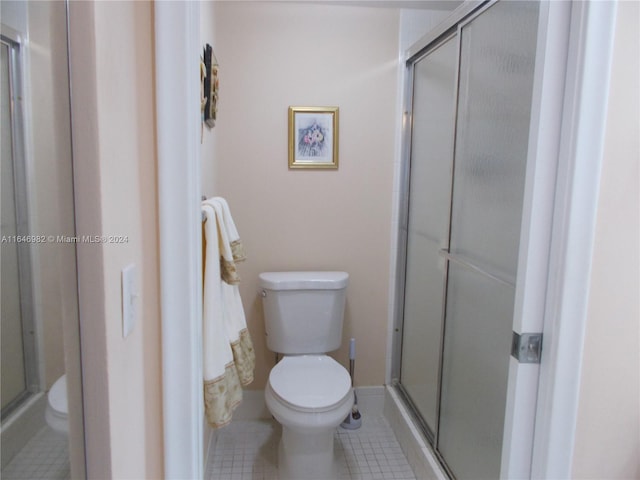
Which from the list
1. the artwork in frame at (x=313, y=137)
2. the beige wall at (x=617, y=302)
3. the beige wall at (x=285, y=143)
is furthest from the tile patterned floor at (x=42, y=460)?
the artwork in frame at (x=313, y=137)

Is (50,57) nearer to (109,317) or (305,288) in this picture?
(109,317)

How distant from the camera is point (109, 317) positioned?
1.94ft

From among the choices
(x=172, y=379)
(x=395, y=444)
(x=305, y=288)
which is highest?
(x=172, y=379)

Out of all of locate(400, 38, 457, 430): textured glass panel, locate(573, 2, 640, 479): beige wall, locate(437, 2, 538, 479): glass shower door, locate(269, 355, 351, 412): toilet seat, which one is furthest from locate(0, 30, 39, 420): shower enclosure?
locate(400, 38, 457, 430): textured glass panel

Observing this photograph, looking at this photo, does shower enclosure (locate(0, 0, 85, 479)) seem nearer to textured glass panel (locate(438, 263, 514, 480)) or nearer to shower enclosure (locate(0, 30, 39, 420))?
shower enclosure (locate(0, 30, 39, 420))

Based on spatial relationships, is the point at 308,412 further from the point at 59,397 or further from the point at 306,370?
the point at 59,397

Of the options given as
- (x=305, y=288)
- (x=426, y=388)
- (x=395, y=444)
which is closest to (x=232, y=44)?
(x=305, y=288)

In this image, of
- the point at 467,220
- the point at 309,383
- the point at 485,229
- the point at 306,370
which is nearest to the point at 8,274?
the point at 485,229

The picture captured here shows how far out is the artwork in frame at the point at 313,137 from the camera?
221 centimetres

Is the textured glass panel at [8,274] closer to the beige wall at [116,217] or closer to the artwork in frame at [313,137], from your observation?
the beige wall at [116,217]

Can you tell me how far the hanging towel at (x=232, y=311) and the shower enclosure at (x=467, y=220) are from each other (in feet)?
2.55

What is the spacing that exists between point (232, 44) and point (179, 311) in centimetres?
172

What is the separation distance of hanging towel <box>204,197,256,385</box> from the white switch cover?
658 millimetres

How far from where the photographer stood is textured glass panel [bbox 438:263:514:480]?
1.29 meters
